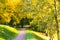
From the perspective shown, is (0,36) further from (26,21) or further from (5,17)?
(26,21)

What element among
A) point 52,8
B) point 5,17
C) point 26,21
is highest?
point 52,8

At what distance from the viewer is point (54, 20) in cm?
1350

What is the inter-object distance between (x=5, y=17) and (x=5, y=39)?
16.0 feet

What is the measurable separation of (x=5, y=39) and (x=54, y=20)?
7520 mm

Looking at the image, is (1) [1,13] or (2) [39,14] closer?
(2) [39,14]

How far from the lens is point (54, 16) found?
13125 mm

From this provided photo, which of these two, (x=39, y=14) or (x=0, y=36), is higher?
(x=39, y=14)

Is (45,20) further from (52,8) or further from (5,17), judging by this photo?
(5,17)

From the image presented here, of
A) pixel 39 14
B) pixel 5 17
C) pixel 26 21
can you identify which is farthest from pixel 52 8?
pixel 26 21

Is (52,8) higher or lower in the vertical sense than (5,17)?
higher

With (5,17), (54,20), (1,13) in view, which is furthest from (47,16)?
(5,17)

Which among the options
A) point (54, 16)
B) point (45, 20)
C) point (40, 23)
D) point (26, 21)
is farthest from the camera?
point (26, 21)

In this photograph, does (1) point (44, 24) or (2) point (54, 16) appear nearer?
(2) point (54, 16)

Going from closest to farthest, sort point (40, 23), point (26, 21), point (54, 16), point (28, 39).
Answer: point (54, 16), point (40, 23), point (28, 39), point (26, 21)
